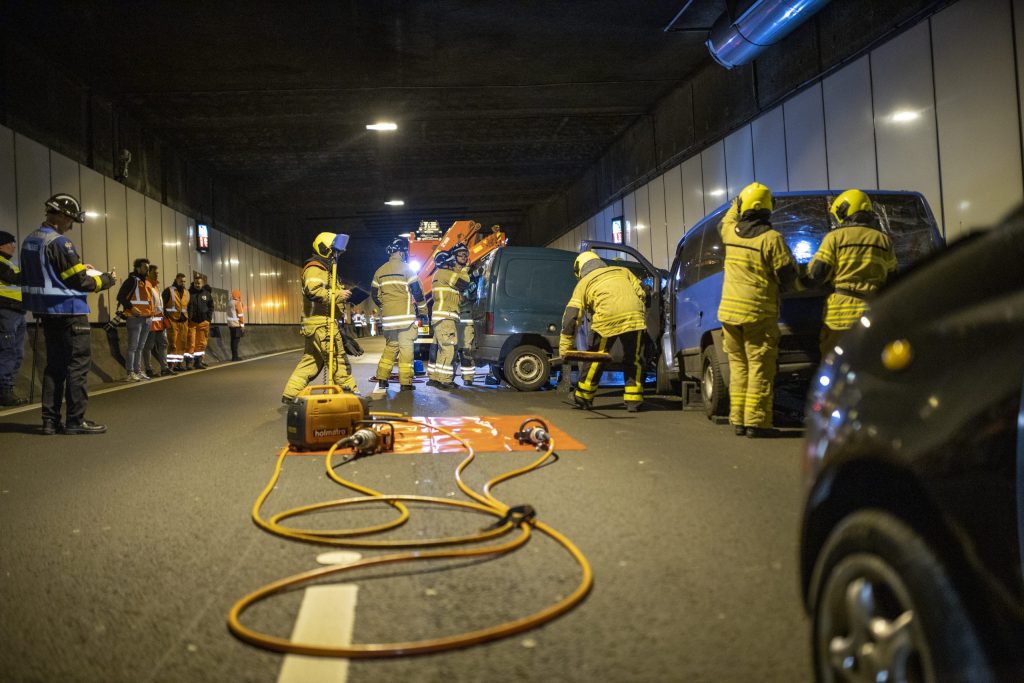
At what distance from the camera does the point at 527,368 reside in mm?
11727

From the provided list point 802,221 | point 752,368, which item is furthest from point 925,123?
point 752,368

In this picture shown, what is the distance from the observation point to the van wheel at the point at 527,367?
11.6 meters

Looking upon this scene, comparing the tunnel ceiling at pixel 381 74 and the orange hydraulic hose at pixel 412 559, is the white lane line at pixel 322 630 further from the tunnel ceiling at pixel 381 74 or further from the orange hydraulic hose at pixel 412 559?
the tunnel ceiling at pixel 381 74

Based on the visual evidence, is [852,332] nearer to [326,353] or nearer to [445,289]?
[326,353]

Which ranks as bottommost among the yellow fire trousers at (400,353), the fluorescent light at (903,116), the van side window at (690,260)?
the yellow fire trousers at (400,353)

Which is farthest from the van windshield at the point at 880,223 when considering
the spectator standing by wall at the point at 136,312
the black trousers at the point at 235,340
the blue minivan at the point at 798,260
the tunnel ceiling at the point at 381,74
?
the black trousers at the point at 235,340

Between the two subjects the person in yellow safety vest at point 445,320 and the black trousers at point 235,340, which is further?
the black trousers at point 235,340

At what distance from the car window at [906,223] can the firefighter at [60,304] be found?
715 centimetres

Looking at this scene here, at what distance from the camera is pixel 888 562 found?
159 centimetres

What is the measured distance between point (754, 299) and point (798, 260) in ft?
3.22

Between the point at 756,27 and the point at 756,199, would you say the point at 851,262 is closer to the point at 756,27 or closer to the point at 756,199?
the point at 756,199

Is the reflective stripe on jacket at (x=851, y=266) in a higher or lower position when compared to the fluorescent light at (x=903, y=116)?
lower

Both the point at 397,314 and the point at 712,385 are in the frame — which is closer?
the point at 712,385

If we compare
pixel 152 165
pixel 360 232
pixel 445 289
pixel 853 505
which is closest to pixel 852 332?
pixel 853 505
